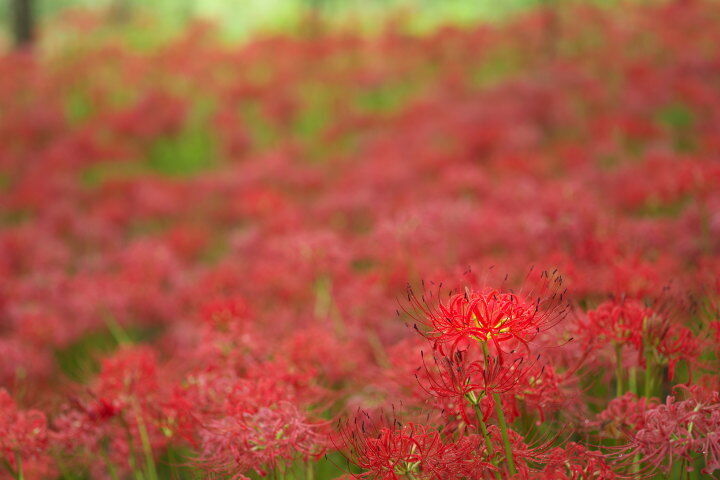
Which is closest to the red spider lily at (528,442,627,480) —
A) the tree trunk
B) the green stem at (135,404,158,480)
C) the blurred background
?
the green stem at (135,404,158,480)

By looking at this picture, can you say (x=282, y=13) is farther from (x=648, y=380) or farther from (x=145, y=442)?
(x=648, y=380)

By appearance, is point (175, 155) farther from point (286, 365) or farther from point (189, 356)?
point (286, 365)

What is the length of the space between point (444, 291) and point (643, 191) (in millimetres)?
2073

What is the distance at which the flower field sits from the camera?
64.0 inches

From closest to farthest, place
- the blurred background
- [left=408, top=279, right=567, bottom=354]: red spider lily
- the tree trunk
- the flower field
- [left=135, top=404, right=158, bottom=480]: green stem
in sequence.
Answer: [left=408, top=279, right=567, bottom=354]: red spider lily → the flower field → [left=135, top=404, right=158, bottom=480]: green stem → the tree trunk → the blurred background

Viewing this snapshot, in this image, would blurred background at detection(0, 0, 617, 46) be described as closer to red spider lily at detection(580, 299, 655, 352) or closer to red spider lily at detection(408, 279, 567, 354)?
red spider lily at detection(580, 299, 655, 352)

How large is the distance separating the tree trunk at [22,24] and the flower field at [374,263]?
1.83 feet

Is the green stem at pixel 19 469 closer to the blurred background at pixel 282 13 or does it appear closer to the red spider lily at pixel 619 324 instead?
the red spider lily at pixel 619 324

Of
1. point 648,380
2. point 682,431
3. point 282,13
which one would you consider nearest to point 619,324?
point 648,380

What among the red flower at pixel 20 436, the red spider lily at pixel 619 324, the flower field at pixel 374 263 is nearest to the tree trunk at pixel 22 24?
the flower field at pixel 374 263

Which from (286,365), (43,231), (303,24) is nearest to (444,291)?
(286,365)

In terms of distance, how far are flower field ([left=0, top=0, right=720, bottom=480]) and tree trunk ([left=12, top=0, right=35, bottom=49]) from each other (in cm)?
56

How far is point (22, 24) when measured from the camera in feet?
36.4

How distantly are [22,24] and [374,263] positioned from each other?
392 inches
